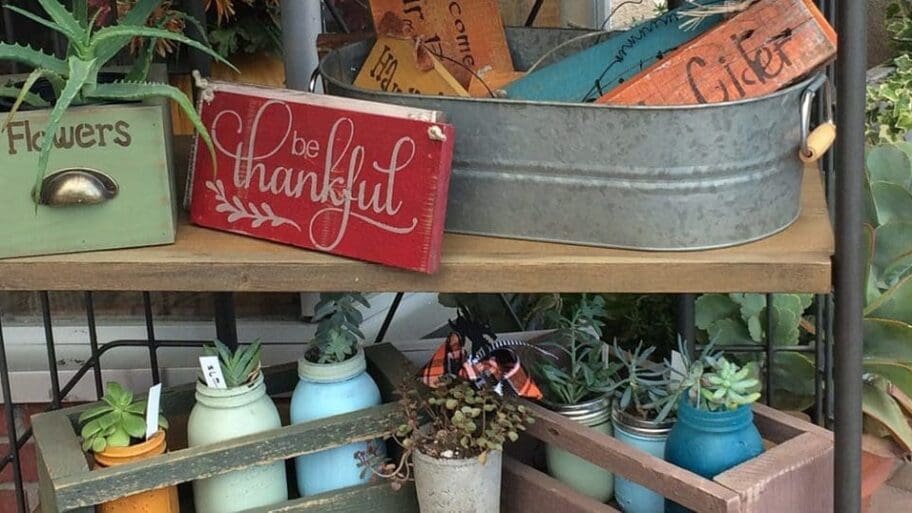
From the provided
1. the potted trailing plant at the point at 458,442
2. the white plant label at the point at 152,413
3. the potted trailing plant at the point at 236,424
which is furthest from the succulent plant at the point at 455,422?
the white plant label at the point at 152,413

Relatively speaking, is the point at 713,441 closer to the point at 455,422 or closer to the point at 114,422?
the point at 455,422

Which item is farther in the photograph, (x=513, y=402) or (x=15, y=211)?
(x=513, y=402)

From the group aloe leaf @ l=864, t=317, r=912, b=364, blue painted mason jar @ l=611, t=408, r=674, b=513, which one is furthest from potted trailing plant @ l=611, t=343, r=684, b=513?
aloe leaf @ l=864, t=317, r=912, b=364

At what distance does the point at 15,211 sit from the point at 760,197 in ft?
1.96

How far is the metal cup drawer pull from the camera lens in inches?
34.7

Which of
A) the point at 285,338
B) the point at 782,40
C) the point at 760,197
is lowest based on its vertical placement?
the point at 285,338

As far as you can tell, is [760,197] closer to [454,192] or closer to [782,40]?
[782,40]

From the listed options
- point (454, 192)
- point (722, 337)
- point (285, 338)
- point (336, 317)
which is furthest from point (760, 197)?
point (285, 338)

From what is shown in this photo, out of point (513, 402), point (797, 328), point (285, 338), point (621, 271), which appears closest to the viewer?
point (621, 271)

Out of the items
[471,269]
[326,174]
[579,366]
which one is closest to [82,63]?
[326,174]

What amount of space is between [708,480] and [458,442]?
23cm

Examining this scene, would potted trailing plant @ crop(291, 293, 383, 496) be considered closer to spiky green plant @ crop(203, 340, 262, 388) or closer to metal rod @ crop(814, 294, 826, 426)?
spiky green plant @ crop(203, 340, 262, 388)

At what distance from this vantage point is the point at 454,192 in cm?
91

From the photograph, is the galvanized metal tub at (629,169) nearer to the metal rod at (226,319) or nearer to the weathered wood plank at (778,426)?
the weathered wood plank at (778,426)
